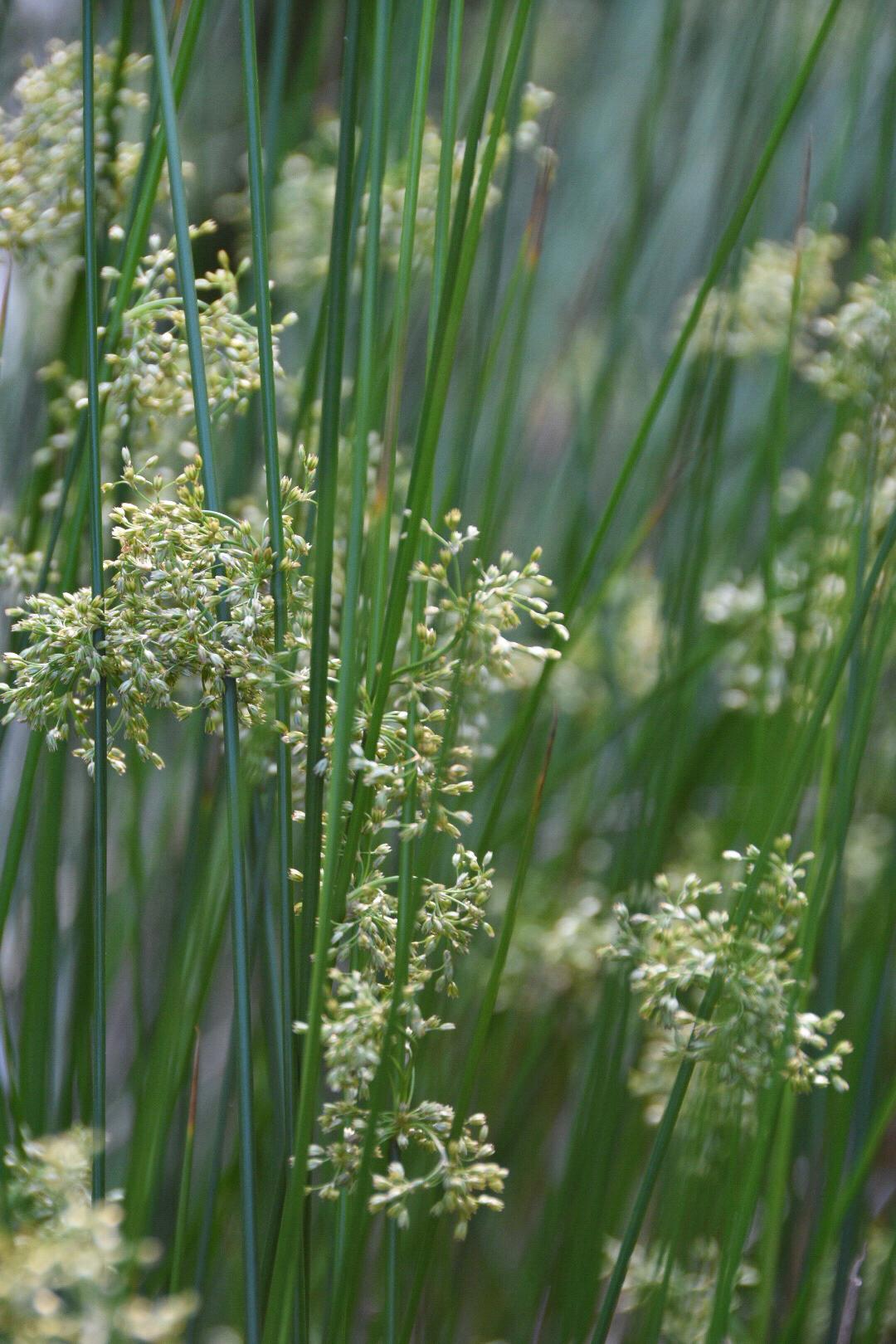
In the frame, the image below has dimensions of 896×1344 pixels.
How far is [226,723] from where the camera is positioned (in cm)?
46

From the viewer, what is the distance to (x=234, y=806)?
445 millimetres

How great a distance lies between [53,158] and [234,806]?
16.8 inches

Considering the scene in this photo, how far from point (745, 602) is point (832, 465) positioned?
0.23m

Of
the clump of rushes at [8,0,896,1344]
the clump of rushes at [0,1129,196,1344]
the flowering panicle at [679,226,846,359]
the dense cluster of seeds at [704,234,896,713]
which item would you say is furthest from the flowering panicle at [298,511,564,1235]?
the flowering panicle at [679,226,846,359]

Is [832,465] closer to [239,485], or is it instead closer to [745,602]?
[745,602]

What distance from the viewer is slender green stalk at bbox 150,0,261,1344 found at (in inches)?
17.8

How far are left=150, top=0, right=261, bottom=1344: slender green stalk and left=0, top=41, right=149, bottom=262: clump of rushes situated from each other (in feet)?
0.53

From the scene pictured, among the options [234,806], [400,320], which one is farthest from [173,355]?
[234,806]

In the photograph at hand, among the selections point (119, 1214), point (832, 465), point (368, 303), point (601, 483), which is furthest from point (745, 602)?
point (119, 1214)

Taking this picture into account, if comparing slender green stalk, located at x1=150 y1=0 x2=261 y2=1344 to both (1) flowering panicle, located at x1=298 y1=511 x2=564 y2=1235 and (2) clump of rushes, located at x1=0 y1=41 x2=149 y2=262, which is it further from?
(2) clump of rushes, located at x1=0 y1=41 x2=149 y2=262

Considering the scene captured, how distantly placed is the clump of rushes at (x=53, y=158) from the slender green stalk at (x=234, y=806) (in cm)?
16

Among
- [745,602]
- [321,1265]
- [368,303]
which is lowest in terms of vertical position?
[321,1265]

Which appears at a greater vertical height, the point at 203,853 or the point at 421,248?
the point at 421,248

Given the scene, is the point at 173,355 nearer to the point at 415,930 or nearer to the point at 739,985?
the point at 415,930
